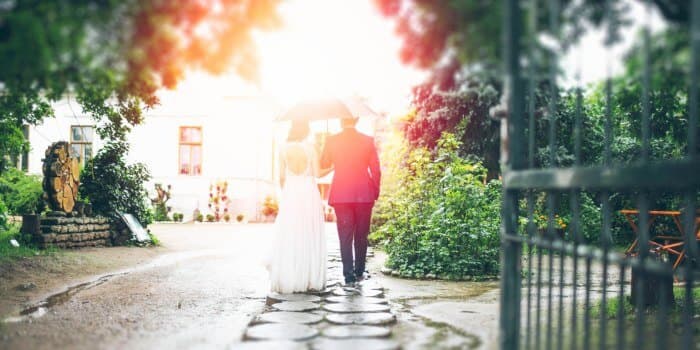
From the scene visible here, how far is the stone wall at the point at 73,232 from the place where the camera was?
9.59 m

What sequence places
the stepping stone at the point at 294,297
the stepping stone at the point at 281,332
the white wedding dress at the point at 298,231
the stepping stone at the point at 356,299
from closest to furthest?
the stepping stone at the point at 281,332
the stepping stone at the point at 356,299
the stepping stone at the point at 294,297
the white wedding dress at the point at 298,231

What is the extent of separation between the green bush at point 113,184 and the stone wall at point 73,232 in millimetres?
520

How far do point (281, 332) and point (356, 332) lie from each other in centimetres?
50

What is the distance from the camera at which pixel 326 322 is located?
4383 mm

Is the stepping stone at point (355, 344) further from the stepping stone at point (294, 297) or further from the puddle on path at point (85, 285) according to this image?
the puddle on path at point (85, 285)

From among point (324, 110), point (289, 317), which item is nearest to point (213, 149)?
point (324, 110)

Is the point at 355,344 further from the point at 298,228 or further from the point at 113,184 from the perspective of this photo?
the point at 113,184

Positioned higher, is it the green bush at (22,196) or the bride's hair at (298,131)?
the bride's hair at (298,131)

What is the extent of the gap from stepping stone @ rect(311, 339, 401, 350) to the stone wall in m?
7.32

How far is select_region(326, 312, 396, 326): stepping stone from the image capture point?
4.36 m

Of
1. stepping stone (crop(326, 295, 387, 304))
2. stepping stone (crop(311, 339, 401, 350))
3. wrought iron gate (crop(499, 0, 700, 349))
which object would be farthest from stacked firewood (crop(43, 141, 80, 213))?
wrought iron gate (crop(499, 0, 700, 349))

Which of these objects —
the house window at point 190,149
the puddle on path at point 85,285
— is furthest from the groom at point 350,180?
the house window at point 190,149

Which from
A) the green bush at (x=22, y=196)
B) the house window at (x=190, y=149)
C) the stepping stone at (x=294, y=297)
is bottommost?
the stepping stone at (x=294, y=297)

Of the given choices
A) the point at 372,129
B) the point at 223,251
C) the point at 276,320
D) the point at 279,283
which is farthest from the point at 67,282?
the point at 372,129
